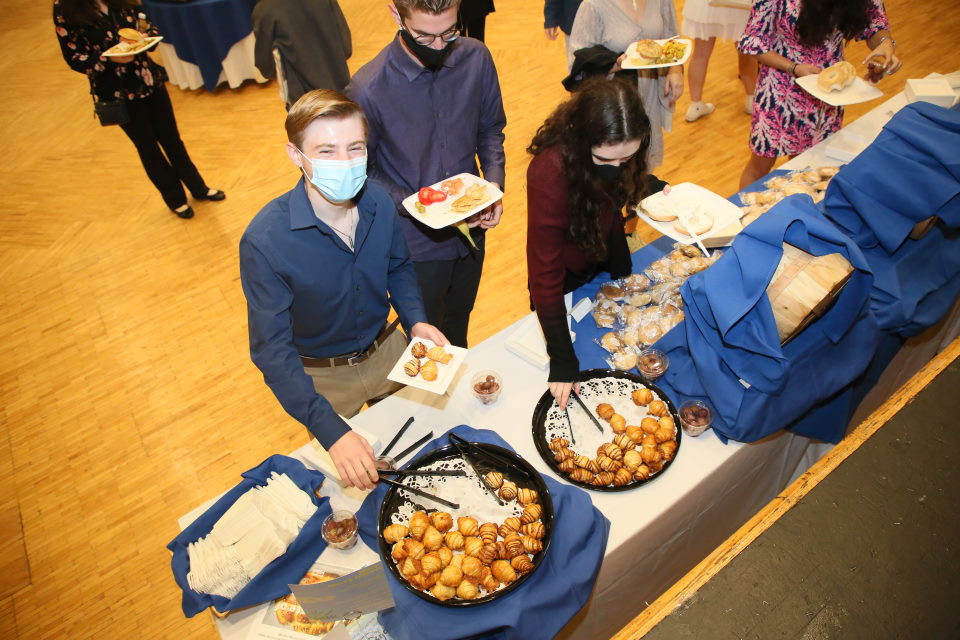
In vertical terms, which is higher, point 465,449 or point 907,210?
point 907,210

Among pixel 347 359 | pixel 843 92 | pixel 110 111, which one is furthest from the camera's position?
pixel 110 111

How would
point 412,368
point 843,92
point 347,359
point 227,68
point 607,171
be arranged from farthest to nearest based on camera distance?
1. point 227,68
2. point 843,92
3. point 347,359
4. point 607,171
5. point 412,368

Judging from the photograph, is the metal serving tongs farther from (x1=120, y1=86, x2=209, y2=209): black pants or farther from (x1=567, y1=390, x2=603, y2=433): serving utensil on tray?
(x1=120, y1=86, x2=209, y2=209): black pants

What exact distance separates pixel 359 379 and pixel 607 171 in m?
1.21

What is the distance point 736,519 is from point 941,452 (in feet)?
3.38

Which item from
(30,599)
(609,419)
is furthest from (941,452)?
(30,599)

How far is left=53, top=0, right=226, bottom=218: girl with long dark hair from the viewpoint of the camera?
373 cm

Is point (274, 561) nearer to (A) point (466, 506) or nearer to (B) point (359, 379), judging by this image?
(A) point (466, 506)

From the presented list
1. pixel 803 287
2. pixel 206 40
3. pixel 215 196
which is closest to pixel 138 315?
pixel 215 196

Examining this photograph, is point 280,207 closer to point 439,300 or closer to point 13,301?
point 439,300

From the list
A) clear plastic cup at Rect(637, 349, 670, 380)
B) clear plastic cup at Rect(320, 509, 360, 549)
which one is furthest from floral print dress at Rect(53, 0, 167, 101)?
clear plastic cup at Rect(637, 349, 670, 380)

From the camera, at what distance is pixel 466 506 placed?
5.55 feet

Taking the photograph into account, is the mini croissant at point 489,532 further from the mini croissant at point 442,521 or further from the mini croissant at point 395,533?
the mini croissant at point 395,533

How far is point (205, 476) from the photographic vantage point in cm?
316
